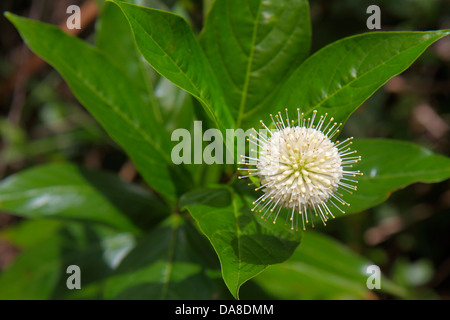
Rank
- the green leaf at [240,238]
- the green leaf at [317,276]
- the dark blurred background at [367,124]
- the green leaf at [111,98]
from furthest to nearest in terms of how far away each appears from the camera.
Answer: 1. the dark blurred background at [367,124]
2. the green leaf at [317,276]
3. the green leaf at [111,98]
4. the green leaf at [240,238]

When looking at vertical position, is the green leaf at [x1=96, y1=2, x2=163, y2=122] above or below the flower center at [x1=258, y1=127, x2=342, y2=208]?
above

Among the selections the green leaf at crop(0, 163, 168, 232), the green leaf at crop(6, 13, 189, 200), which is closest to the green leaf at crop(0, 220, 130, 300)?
the green leaf at crop(0, 163, 168, 232)

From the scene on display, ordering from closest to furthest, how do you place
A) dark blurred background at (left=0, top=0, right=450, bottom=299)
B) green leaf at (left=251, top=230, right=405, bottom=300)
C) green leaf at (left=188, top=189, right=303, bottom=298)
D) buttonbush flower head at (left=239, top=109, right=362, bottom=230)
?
1. green leaf at (left=188, top=189, right=303, bottom=298)
2. buttonbush flower head at (left=239, top=109, right=362, bottom=230)
3. green leaf at (left=251, top=230, right=405, bottom=300)
4. dark blurred background at (left=0, top=0, right=450, bottom=299)

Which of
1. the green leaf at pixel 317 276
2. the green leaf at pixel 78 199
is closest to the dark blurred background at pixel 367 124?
the green leaf at pixel 317 276

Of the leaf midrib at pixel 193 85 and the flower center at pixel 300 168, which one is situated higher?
the leaf midrib at pixel 193 85

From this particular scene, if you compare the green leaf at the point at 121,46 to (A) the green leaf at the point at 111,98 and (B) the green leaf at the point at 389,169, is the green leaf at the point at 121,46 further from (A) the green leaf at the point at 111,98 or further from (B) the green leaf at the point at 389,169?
(B) the green leaf at the point at 389,169

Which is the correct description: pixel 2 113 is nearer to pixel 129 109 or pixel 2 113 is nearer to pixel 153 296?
pixel 129 109

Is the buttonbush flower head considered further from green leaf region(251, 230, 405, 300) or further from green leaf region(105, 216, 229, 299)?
green leaf region(251, 230, 405, 300)

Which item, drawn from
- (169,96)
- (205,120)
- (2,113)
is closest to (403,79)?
(169,96)

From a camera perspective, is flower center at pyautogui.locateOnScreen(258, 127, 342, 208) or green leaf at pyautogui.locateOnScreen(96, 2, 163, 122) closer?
flower center at pyautogui.locateOnScreen(258, 127, 342, 208)
